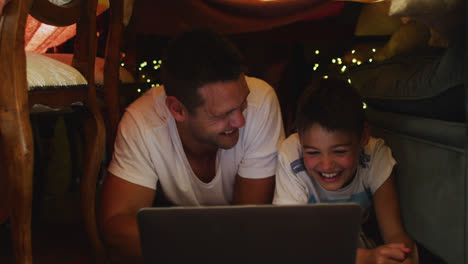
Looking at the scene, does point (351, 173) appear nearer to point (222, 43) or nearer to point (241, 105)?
point (241, 105)

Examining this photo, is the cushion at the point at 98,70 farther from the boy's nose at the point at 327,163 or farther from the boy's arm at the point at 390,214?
the boy's arm at the point at 390,214

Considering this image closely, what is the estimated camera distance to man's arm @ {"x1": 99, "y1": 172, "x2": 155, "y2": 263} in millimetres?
1166

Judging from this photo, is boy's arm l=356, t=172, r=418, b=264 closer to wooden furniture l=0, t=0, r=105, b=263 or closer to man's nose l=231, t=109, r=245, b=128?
man's nose l=231, t=109, r=245, b=128

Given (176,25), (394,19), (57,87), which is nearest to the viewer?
(57,87)

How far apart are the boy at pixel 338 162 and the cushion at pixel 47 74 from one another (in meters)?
0.57

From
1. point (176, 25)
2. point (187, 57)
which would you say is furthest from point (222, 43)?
point (176, 25)

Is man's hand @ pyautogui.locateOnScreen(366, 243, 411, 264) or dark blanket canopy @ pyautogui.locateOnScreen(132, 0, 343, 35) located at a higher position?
dark blanket canopy @ pyautogui.locateOnScreen(132, 0, 343, 35)

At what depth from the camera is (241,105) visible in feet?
3.87

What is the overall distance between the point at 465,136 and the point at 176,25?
1278 mm

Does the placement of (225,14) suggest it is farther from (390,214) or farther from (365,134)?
(390,214)

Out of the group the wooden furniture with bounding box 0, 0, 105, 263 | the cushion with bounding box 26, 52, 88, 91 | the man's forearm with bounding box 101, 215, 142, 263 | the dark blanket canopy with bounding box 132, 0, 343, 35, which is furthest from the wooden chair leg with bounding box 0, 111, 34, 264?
the dark blanket canopy with bounding box 132, 0, 343, 35

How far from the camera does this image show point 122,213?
119cm

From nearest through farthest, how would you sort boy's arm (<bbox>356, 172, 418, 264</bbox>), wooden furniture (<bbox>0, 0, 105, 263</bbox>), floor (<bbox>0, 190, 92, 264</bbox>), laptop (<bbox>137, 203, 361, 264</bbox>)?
laptop (<bbox>137, 203, 361, 264</bbox>)
wooden furniture (<bbox>0, 0, 105, 263</bbox>)
boy's arm (<bbox>356, 172, 418, 264</bbox>)
floor (<bbox>0, 190, 92, 264</bbox>)

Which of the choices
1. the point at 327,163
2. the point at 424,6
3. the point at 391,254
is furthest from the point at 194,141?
the point at 424,6
